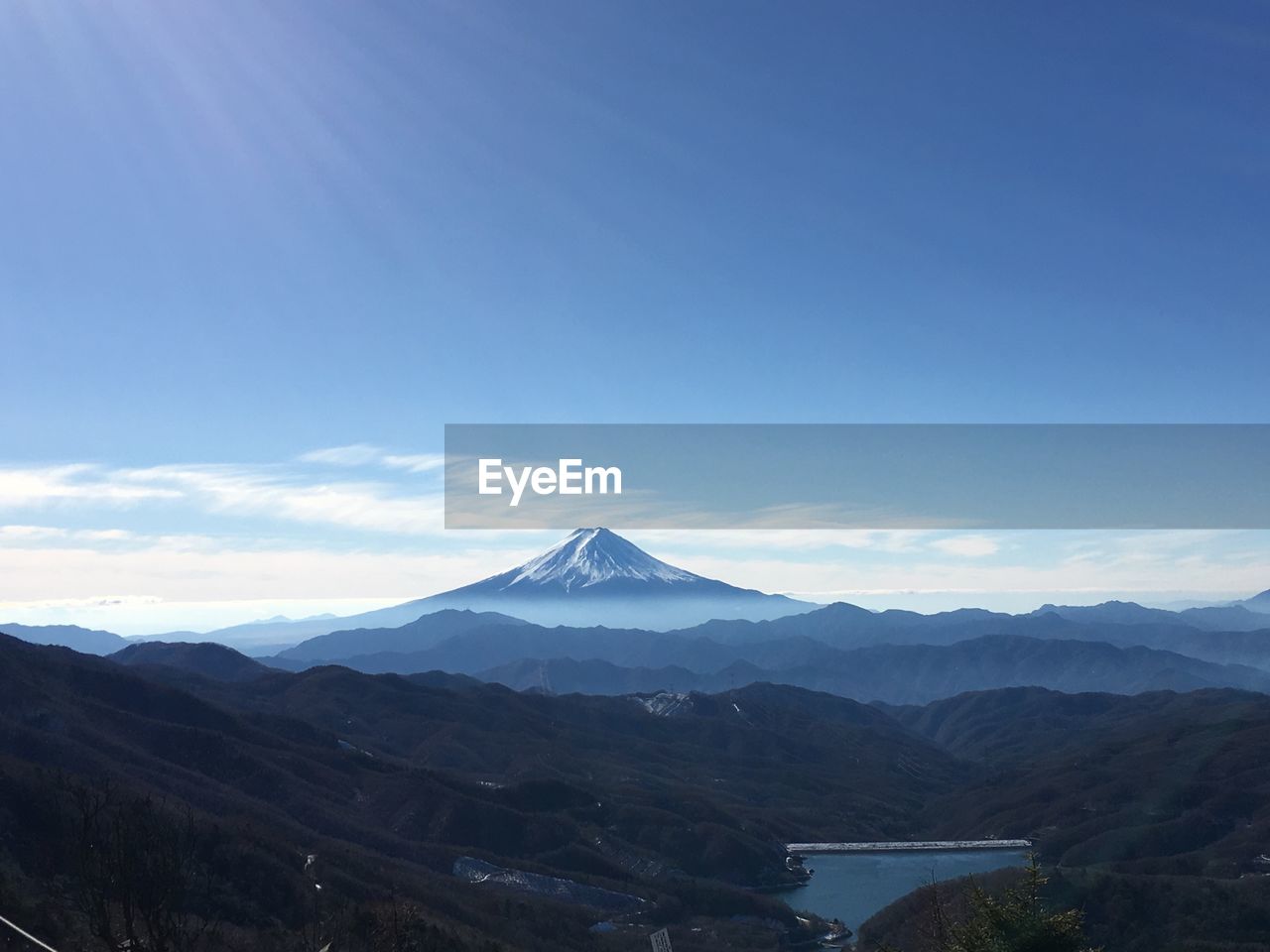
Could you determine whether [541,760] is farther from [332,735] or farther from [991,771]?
[991,771]

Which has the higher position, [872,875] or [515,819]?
[515,819]

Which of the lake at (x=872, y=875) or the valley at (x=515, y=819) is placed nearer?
the valley at (x=515, y=819)

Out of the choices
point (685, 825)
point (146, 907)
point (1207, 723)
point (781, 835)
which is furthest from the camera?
point (1207, 723)

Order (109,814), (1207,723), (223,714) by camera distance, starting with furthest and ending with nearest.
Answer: (1207,723) → (223,714) → (109,814)

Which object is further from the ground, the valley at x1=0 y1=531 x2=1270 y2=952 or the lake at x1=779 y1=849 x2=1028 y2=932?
the valley at x1=0 y1=531 x2=1270 y2=952

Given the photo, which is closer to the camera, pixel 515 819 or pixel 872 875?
pixel 515 819

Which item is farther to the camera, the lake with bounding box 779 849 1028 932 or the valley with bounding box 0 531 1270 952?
the lake with bounding box 779 849 1028 932

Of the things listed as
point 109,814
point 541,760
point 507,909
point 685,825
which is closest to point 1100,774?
point 685,825

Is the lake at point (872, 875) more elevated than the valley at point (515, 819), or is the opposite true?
the valley at point (515, 819)
